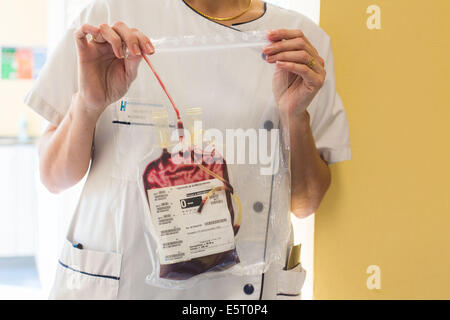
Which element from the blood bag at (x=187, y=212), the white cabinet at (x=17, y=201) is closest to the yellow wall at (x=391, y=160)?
the blood bag at (x=187, y=212)

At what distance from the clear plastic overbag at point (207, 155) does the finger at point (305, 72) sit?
1.7 inches

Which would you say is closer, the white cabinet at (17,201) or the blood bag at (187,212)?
the blood bag at (187,212)

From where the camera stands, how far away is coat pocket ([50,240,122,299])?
0.76 metres

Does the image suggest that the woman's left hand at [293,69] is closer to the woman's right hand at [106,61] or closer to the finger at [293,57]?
the finger at [293,57]

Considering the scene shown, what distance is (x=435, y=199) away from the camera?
1.04 metres

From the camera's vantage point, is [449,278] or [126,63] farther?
[449,278]

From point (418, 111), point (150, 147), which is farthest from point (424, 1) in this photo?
point (150, 147)

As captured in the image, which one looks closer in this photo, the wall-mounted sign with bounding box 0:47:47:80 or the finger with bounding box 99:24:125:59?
the finger with bounding box 99:24:125:59

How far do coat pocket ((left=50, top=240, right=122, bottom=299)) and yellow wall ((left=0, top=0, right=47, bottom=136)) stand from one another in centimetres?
298

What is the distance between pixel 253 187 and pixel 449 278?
614 mm

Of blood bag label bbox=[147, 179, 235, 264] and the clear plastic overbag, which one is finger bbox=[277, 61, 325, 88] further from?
blood bag label bbox=[147, 179, 235, 264]

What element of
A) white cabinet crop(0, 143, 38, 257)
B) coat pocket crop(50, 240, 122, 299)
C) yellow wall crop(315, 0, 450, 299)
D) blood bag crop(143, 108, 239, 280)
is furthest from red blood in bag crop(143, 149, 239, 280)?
white cabinet crop(0, 143, 38, 257)

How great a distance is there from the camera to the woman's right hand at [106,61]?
641 millimetres
